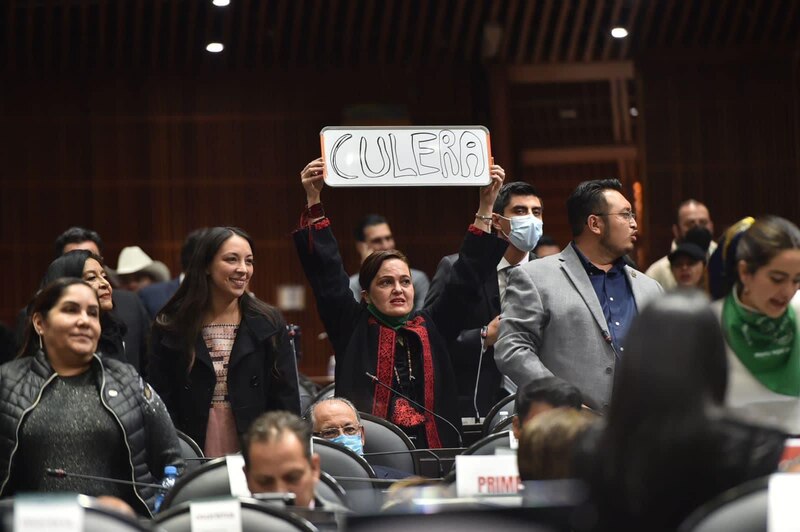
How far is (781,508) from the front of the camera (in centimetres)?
249

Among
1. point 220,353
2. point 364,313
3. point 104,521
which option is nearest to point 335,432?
point 220,353

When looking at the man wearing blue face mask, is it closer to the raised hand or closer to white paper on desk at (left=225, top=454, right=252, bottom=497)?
the raised hand

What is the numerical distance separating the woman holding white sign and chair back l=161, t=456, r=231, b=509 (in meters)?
1.47

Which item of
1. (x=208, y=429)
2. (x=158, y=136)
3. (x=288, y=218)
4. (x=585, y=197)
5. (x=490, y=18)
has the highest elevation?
(x=490, y=18)

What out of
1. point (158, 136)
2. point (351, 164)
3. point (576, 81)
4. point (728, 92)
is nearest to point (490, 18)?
point (576, 81)

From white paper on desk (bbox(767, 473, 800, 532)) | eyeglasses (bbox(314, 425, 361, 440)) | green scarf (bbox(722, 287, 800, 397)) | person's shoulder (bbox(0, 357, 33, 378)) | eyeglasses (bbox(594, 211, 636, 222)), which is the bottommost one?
white paper on desk (bbox(767, 473, 800, 532))

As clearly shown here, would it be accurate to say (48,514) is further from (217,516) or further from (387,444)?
(387,444)

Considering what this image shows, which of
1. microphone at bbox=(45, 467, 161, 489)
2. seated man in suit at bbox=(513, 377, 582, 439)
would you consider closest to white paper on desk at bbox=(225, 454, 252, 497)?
microphone at bbox=(45, 467, 161, 489)

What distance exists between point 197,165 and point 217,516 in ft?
22.3

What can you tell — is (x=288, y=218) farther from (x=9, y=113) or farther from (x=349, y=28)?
(x=9, y=113)

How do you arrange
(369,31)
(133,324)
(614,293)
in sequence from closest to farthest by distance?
(614,293) → (133,324) → (369,31)

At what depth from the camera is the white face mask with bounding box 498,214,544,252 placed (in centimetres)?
561

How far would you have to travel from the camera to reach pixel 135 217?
30.3ft

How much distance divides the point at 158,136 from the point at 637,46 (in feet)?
12.0
